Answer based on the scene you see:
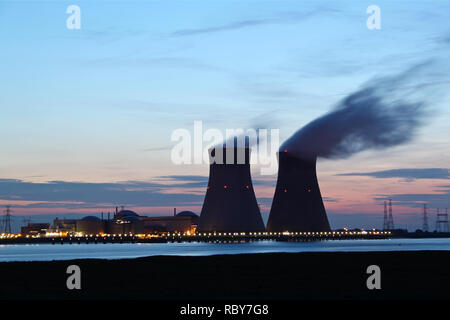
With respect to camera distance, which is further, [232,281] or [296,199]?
[296,199]

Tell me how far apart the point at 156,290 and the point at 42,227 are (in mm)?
126837

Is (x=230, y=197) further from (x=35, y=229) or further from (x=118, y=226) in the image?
(x=35, y=229)

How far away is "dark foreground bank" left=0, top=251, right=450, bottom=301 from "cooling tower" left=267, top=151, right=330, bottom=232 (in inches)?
2079

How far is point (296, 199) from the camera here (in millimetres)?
85438

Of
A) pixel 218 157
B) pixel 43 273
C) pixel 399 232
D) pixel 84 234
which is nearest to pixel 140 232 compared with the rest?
pixel 84 234

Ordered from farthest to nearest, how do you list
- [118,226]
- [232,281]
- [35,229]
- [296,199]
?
1. [35,229]
2. [118,226]
3. [296,199]
4. [232,281]

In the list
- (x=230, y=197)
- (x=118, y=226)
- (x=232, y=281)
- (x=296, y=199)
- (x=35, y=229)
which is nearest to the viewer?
(x=232, y=281)

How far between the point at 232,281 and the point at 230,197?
60020 mm

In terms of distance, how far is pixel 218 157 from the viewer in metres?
80.8

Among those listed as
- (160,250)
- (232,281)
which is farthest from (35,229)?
(232,281)

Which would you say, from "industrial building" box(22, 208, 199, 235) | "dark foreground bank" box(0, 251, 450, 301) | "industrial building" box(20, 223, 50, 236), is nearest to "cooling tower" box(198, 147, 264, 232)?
"industrial building" box(22, 208, 199, 235)

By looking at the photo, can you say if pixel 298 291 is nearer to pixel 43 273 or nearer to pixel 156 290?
pixel 156 290

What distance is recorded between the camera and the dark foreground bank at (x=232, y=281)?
17.5m

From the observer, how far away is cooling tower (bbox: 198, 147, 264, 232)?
260 ft
